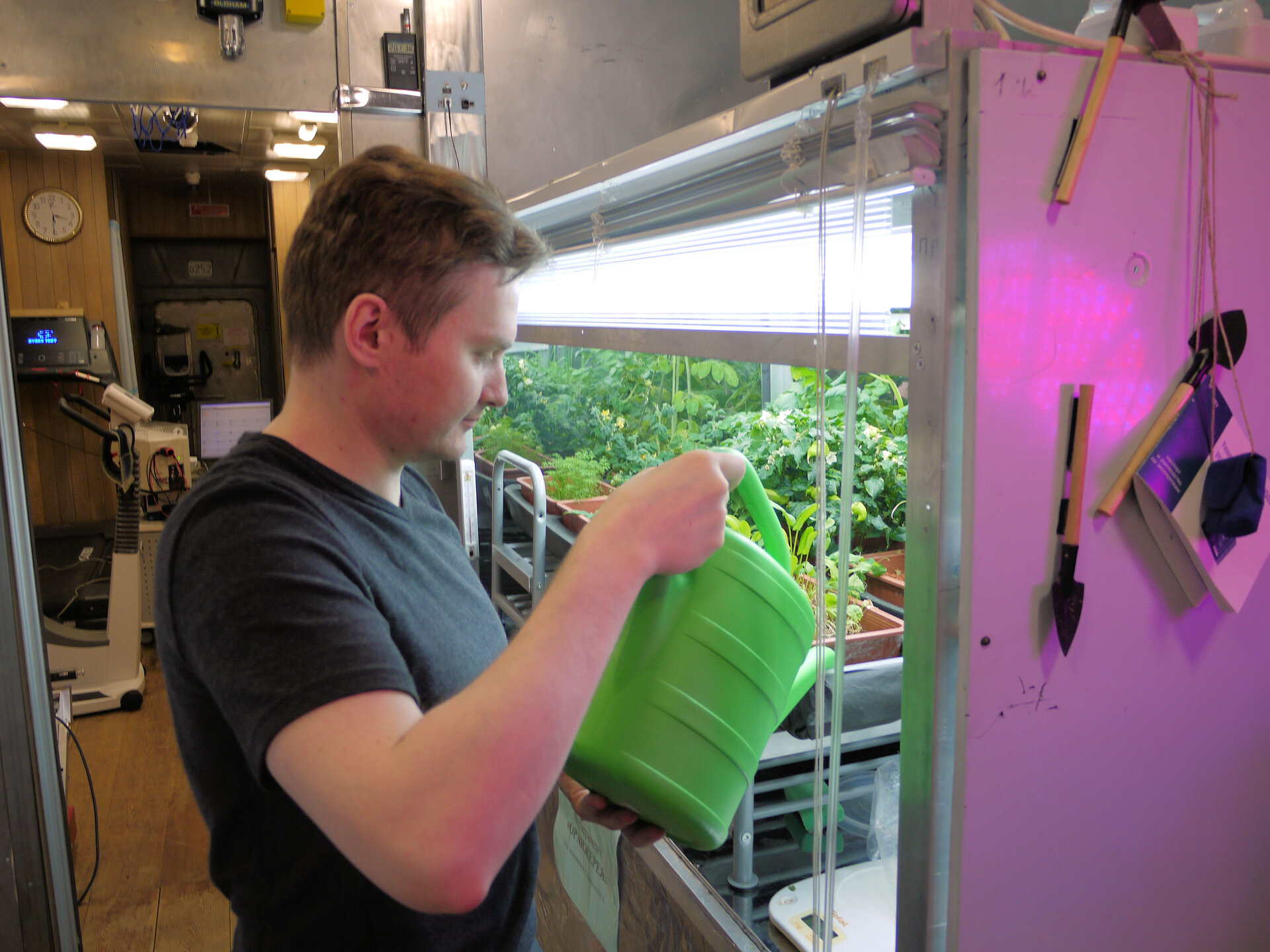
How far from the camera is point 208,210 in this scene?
9477mm

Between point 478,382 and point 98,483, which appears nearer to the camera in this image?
point 478,382

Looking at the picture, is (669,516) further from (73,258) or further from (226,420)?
(73,258)

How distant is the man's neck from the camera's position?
919 mm

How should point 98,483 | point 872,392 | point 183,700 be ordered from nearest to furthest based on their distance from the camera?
1. point 183,700
2. point 872,392
3. point 98,483

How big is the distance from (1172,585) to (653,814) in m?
0.57

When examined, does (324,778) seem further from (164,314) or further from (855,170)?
(164,314)

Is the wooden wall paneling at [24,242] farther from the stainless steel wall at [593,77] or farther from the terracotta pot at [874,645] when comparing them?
the terracotta pot at [874,645]

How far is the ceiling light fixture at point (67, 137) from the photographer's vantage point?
22.1 feet

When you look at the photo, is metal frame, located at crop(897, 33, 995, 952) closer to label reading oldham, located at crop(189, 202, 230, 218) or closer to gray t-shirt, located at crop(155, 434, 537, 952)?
gray t-shirt, located at crop(155, 434, 537, 952)

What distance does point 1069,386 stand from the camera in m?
0.82

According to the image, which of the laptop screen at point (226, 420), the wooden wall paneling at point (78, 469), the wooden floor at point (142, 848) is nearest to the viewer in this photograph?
the wooden floor at point (142, 848)

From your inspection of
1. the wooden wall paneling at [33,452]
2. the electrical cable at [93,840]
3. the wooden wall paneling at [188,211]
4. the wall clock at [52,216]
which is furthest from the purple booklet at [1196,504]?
the wooden wall paneling at [188,211]

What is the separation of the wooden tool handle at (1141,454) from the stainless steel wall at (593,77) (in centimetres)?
150

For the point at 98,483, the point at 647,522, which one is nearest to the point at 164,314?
the point at 98,483
